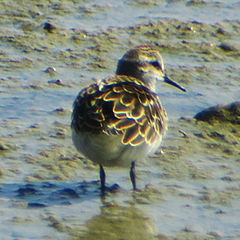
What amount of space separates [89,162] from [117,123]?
3.89 ft

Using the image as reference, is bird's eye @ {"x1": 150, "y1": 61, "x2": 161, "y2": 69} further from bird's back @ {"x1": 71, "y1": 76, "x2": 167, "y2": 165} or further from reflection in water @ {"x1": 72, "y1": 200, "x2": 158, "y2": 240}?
reflection in water @ {"x1": 72, "y1": 200, "x2": 158, "y2": 240}

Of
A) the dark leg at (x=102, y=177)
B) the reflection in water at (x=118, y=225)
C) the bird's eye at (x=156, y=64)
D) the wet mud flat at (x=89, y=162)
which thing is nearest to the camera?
the reflection in water at (x=118, y=225)

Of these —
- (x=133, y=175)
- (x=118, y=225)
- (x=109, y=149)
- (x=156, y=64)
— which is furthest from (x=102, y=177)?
(x=156, y=64)

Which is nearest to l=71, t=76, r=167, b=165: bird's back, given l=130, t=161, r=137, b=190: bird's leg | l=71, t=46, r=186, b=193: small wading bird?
l=71, t=46, r=186, b=193: small wading bird

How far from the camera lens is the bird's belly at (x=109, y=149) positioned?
6277 mm

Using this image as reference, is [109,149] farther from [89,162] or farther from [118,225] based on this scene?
[89,162]

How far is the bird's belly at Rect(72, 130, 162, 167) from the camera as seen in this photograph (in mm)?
6277

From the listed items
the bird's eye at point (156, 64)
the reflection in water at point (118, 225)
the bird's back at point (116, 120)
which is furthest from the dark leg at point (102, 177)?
the bird's eye at point (156, 64)

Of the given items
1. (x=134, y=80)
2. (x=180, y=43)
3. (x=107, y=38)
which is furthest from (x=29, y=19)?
(x=134, y=80)

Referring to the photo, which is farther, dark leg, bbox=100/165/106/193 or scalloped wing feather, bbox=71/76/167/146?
dark leg, bbox=100/165/106/193

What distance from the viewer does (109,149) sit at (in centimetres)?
632

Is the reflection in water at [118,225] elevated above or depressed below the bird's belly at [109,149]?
below

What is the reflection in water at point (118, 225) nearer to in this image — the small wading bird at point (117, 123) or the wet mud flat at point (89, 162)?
the wet mud flat at point (89, 162)

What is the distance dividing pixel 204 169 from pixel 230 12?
4.47 metres
